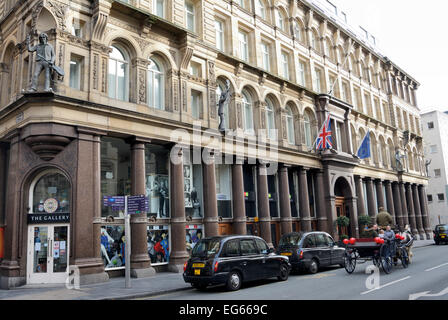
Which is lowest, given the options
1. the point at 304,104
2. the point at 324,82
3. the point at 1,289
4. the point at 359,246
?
the point at 1,289

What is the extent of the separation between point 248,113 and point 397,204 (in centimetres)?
2448

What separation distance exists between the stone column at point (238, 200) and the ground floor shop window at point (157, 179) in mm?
4530

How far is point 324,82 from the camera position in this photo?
33.0 m

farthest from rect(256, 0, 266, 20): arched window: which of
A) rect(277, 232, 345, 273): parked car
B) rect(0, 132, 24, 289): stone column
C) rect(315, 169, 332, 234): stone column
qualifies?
→ rect(0, 132, 24, 289): stone column

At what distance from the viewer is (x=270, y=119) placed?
2694 cm

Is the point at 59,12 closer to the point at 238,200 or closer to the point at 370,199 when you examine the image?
the point at 238,200

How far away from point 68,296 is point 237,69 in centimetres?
1640

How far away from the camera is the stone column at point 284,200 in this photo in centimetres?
2575

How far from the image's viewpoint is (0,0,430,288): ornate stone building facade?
15.5 metres

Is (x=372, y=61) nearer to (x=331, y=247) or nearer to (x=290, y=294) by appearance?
(x=331, y=247)

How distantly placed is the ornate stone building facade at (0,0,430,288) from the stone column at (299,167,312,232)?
0.34 ft
